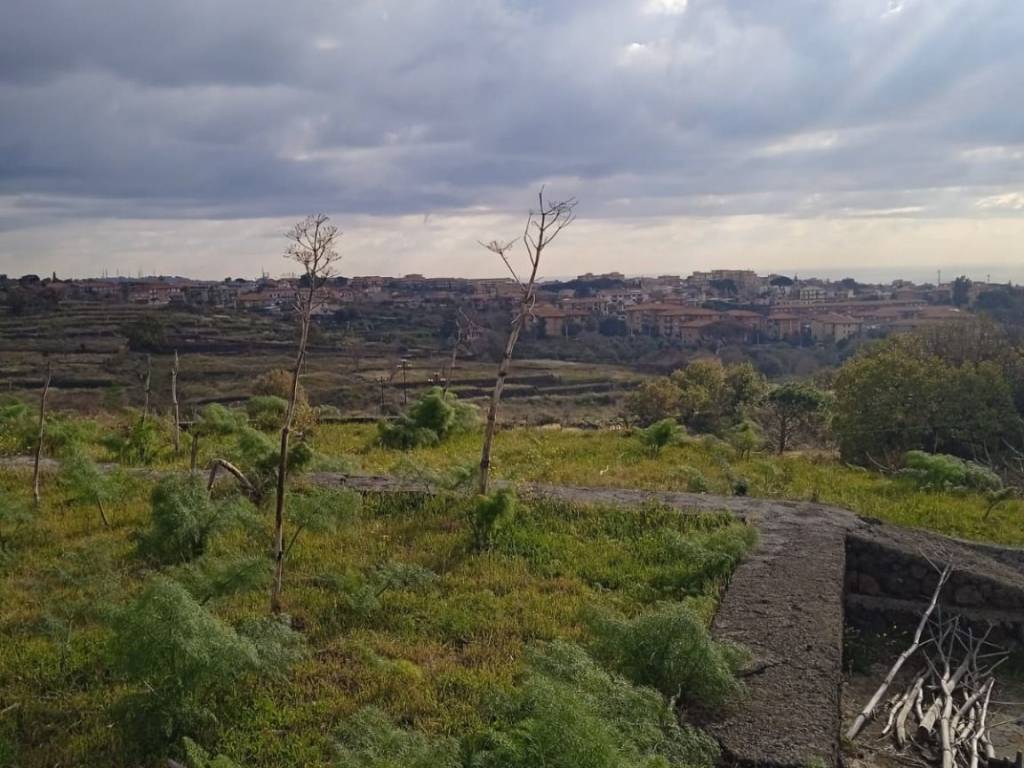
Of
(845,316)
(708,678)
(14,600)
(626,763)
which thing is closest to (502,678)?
(708,678)

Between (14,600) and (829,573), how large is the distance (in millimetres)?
6320

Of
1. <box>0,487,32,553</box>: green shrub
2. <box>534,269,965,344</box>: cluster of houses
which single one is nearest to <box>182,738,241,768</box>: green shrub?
<box>0,487,32,553</box>: green shrub

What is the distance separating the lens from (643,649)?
481 centimetres

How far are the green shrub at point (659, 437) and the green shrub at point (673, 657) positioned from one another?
8108 mm

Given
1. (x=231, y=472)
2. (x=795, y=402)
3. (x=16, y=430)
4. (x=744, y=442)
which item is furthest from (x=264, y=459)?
(x=795, y=402)

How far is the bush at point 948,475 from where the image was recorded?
10812mm

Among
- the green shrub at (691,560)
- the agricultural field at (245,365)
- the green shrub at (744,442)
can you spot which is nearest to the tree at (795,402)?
the green shrub at (744,442)

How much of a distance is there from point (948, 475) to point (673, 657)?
7652 millimetres

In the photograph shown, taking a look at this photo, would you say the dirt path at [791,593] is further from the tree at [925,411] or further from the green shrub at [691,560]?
the tree at [925,411]

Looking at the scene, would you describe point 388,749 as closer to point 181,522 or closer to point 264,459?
point 181,522

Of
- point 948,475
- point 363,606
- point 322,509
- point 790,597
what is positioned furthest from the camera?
point 948,475

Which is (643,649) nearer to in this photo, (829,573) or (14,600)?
(829,573)

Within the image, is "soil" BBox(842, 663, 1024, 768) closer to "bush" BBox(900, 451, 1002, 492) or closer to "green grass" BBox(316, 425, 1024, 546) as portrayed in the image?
"green grass" BBox(316, 425, 1024, 546)

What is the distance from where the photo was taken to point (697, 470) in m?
11.3
